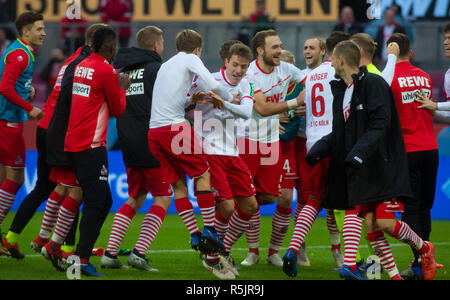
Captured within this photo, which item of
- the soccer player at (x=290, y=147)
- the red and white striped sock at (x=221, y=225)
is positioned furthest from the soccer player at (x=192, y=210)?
the soccer player at (x=290, y=147)

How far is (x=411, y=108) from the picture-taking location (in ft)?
27.0

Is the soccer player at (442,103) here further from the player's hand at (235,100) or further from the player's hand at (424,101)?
the player's hand at (235,100)

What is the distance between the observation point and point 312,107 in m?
8.46

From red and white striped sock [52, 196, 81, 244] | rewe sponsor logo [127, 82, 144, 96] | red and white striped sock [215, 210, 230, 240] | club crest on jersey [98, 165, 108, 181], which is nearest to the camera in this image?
club crest on jersey [98, 165, 108, 181]

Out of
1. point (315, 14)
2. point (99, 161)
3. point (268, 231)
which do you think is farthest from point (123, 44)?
point (99, 161)

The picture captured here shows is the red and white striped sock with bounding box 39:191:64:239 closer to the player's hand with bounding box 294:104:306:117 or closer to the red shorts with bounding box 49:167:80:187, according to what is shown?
the red shorts with bounding box 49:167:80:187

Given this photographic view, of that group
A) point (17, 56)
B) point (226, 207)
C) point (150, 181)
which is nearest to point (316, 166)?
point (226, 207)

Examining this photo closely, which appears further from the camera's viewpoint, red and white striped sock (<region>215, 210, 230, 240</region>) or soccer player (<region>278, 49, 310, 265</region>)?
soccer player (<region>278, 49, 310, 265</region>)

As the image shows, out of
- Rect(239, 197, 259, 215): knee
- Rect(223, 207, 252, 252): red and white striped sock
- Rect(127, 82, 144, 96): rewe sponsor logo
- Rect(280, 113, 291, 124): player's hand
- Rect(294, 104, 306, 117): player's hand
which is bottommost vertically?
Rect(223, 207, 252, 252): red and white striped sock

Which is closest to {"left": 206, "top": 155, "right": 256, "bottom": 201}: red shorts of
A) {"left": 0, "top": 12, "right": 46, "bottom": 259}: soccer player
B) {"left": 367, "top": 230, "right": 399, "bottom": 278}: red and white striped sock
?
{"left": 367, "top": 230, "right": 399, "bottom": 278}: red and white striped sock

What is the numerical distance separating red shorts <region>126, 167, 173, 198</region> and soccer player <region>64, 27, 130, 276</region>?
96cm

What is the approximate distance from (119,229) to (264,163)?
1.66 metres

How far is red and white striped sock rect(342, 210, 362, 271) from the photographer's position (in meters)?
7.53

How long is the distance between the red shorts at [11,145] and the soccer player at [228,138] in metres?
2.31
